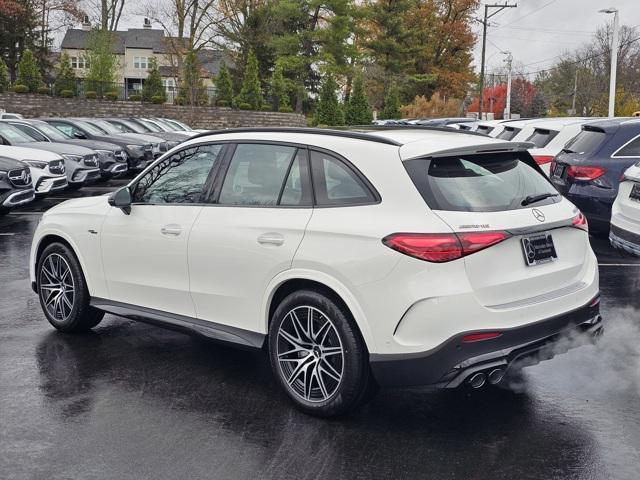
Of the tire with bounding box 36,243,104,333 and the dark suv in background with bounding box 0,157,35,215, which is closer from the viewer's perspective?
the tire with bounding box 36,243,104,333

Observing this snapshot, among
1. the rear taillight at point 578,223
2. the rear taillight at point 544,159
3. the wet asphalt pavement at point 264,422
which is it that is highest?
the rear taillight at point 544,159

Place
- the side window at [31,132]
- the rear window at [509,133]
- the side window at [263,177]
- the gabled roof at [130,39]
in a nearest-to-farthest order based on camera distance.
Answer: the side window at [263,177] < the rear window at [509,133] < the side window at [31,132] < the gabled roof at [130,39]

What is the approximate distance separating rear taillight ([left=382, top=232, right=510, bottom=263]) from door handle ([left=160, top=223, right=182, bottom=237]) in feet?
5.79

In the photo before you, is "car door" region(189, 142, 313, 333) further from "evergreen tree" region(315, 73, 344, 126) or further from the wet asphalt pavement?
"evergreen tree" region(315, 73, 344, 126)

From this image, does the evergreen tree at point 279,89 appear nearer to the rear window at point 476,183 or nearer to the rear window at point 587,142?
the rear window at point 587,142

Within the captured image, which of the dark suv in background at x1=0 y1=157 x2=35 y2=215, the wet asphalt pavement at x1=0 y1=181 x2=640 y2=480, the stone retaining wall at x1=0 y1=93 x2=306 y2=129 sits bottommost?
the wet asphalt pavement at x1=0 y1=181 x2=640 y2=480

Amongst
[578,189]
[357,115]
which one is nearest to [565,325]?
[578,189]

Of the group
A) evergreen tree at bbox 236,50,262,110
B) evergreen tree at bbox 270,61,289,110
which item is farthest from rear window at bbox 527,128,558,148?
evergreen tree at bbox 270,61,289,110

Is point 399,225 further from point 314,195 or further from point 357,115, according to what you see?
point 357,115

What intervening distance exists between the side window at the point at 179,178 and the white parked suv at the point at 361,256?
15mm

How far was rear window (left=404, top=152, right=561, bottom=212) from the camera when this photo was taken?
14.3 ft

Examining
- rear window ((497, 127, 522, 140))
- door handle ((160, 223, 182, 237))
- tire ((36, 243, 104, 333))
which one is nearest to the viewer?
door handle ((160, 223, 182, 237))

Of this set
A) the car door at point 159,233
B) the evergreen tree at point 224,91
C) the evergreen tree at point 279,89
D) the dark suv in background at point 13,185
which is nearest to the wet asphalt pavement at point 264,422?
the car door at point 159,233

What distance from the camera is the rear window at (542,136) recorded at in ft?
41.5
